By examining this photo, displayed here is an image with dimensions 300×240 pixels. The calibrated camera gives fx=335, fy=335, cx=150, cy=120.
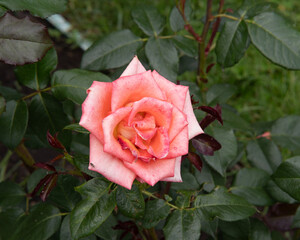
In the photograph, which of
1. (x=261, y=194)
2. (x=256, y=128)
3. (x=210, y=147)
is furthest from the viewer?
(x=256, y=128)

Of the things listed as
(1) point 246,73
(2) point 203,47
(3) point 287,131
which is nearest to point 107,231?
(2) point 203,47

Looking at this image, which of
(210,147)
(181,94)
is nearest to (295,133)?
(210,147)

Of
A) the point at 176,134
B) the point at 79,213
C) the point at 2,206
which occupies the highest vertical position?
the point at 176,134

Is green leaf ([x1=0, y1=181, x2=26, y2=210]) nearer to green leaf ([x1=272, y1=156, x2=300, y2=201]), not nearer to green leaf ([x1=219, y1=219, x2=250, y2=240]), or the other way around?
green leaf ([x1=219, y1=219, x2=250, y2=240])

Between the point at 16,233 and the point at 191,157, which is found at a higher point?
the point at 191,157

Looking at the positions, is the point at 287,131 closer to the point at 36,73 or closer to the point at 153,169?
the point at 153,169

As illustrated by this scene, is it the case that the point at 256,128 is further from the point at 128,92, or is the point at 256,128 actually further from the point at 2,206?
the point at 2,206
